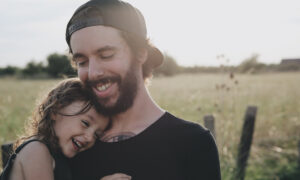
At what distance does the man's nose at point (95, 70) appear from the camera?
1.90 meters

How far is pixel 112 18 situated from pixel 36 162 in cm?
100

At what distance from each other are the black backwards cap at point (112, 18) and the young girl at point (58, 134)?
44 centimetres

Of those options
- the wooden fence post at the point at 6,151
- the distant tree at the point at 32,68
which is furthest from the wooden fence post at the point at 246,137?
the distant tree at the point at 32,68

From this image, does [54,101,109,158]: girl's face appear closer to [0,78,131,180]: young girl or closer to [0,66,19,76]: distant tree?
[0,78,131,180]: young girl

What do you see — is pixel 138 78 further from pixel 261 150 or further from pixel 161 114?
pixel 261 150

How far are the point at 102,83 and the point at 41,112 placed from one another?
0.62 metres

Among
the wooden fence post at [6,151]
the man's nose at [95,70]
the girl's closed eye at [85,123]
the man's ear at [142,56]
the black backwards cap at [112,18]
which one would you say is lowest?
the wooden fence post at [6,151]

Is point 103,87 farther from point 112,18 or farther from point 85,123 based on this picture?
point 112,18

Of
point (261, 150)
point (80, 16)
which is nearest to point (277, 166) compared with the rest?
point (261, 150)

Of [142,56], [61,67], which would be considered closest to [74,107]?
[142,56]

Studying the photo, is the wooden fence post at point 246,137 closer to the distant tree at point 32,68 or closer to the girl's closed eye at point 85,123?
the girl's closed eye at point 85,123

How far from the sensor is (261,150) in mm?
6355

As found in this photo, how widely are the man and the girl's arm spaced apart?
6.3 inches

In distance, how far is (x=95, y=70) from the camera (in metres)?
1.90
